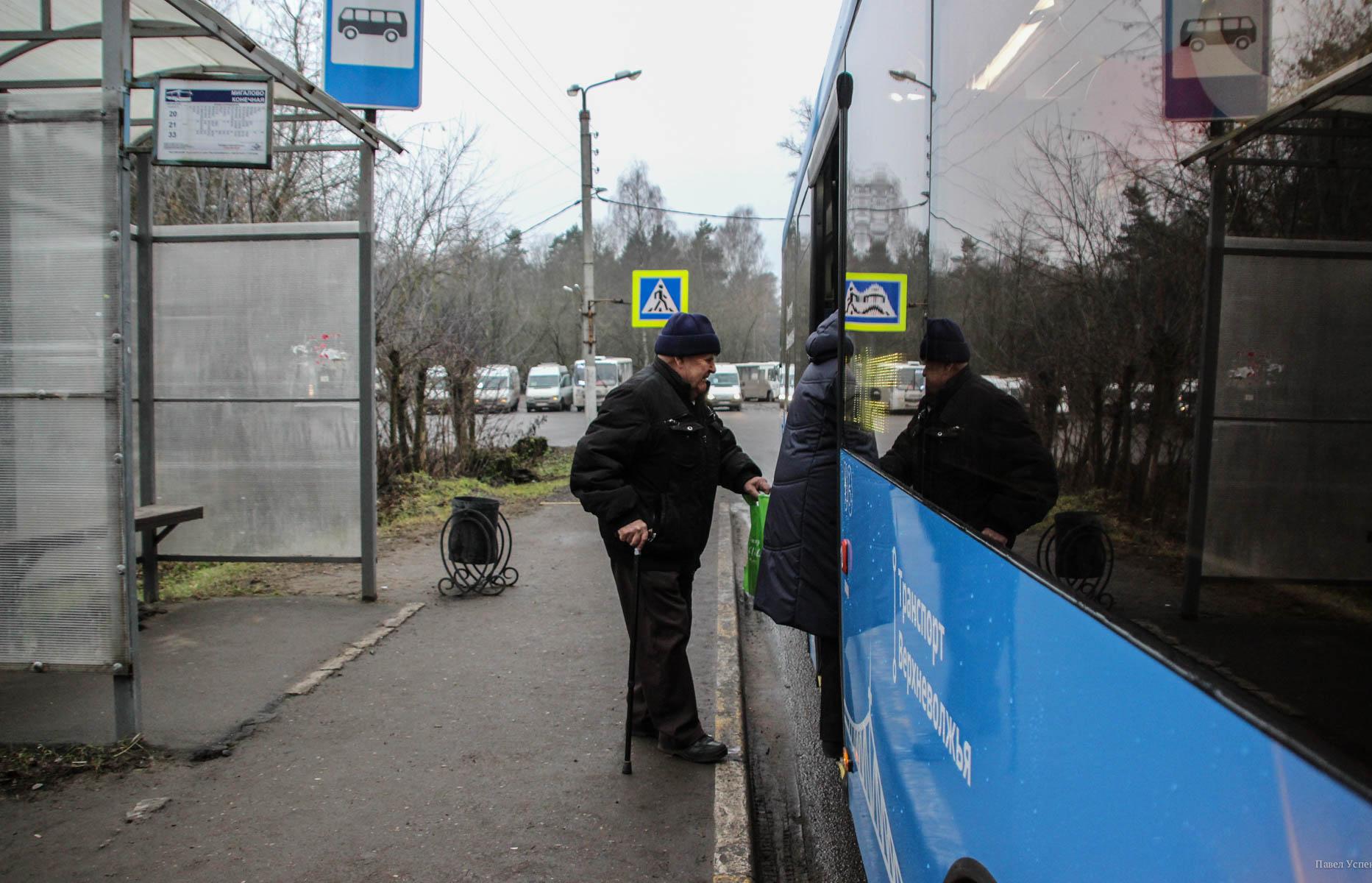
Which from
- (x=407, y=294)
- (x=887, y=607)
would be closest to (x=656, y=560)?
(x=887, y=607)

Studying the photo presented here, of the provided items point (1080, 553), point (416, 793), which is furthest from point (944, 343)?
point (416, 793)

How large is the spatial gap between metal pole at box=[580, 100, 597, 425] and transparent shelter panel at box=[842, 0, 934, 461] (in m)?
14.1

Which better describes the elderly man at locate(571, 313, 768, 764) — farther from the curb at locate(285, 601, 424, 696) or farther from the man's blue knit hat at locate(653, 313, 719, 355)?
the curb at locate(285, 601, 424, 696)

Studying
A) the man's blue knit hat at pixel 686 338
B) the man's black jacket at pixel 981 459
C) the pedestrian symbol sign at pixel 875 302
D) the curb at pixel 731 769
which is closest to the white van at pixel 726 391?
the curb at pixel 731 769

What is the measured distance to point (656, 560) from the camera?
429 centimetres

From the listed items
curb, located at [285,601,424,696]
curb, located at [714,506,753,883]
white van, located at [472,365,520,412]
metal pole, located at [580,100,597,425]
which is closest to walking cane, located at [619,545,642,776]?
curb, located at [714,506,753,883]

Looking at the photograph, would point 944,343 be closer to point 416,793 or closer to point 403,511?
point 416,793

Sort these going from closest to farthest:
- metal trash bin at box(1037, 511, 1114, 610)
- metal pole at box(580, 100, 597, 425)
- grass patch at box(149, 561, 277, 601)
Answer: metal trash bin at box(1037, 511, 1114, 610) < grass patch at box(149, 561, 277, 601) < metal pole at box(580, 100, 597, 425)

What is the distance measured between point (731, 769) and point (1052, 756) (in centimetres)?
318

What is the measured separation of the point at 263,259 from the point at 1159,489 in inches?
278

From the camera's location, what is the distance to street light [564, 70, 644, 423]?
17.8 metres

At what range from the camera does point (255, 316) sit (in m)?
7.16

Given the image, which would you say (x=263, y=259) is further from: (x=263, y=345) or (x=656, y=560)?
(x=656, y=560)

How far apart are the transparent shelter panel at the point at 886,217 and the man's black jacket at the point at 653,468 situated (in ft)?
3.18
